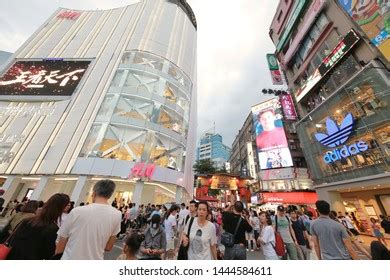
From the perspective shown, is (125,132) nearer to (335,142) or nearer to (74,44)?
(74,44)

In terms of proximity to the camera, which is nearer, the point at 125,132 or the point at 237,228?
the point at 237,228

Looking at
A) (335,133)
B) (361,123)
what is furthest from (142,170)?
(361,123)

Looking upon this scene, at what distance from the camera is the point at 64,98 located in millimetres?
18750

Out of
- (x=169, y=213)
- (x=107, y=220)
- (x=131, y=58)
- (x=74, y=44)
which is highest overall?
(x=74, y=44)

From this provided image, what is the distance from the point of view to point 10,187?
15102 millimetres

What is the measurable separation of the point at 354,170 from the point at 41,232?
1852 cm

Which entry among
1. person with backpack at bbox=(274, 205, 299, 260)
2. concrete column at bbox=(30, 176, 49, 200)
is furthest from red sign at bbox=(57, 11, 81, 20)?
person with backpack at bbox=(274, 205, 299, 260)

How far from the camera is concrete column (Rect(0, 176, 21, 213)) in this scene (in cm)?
1491

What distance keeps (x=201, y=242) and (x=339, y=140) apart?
670 inches

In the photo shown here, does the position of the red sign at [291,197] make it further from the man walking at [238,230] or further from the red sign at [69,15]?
the red sign at [69,15]

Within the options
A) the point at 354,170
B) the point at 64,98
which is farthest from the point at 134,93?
the point at 354,170

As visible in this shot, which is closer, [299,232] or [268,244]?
[268,244]

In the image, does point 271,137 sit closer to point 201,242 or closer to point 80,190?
point 80,190
